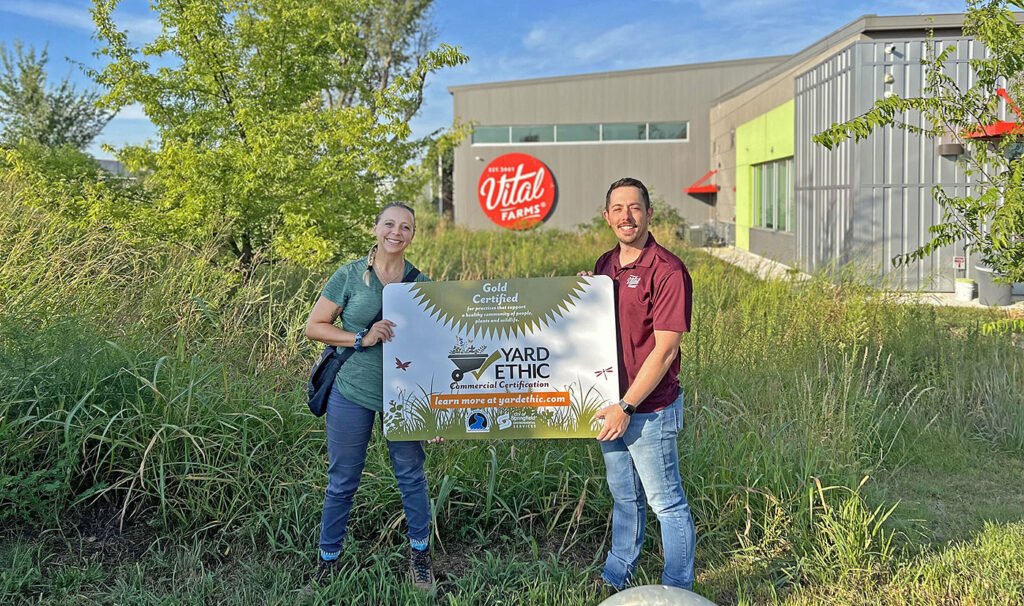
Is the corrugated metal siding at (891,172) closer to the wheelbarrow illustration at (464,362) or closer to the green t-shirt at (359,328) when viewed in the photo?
the wheelbarrow illustration at (464,362)

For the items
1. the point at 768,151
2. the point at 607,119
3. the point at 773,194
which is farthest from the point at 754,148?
the point at 607,119

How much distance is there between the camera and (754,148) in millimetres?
23172

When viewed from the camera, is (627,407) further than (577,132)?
No

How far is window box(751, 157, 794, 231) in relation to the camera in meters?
19.7

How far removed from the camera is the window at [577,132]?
2997 centimetres

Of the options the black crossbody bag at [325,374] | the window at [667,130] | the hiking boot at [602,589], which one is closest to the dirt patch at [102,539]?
the black crossbody bag at [325,374]

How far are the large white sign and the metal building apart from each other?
551 centimetres

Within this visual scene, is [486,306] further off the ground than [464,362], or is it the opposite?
[486,306]

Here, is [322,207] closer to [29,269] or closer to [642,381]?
[29,269]

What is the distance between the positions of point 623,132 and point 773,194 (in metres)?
9.62

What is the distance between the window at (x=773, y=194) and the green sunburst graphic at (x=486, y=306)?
17108 millimetres

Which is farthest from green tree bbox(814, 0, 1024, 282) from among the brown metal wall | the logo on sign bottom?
the brown metal wall

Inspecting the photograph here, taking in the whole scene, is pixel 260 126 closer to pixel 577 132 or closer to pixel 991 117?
pixel 991 117

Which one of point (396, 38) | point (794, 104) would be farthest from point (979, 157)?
point (396, 38)
